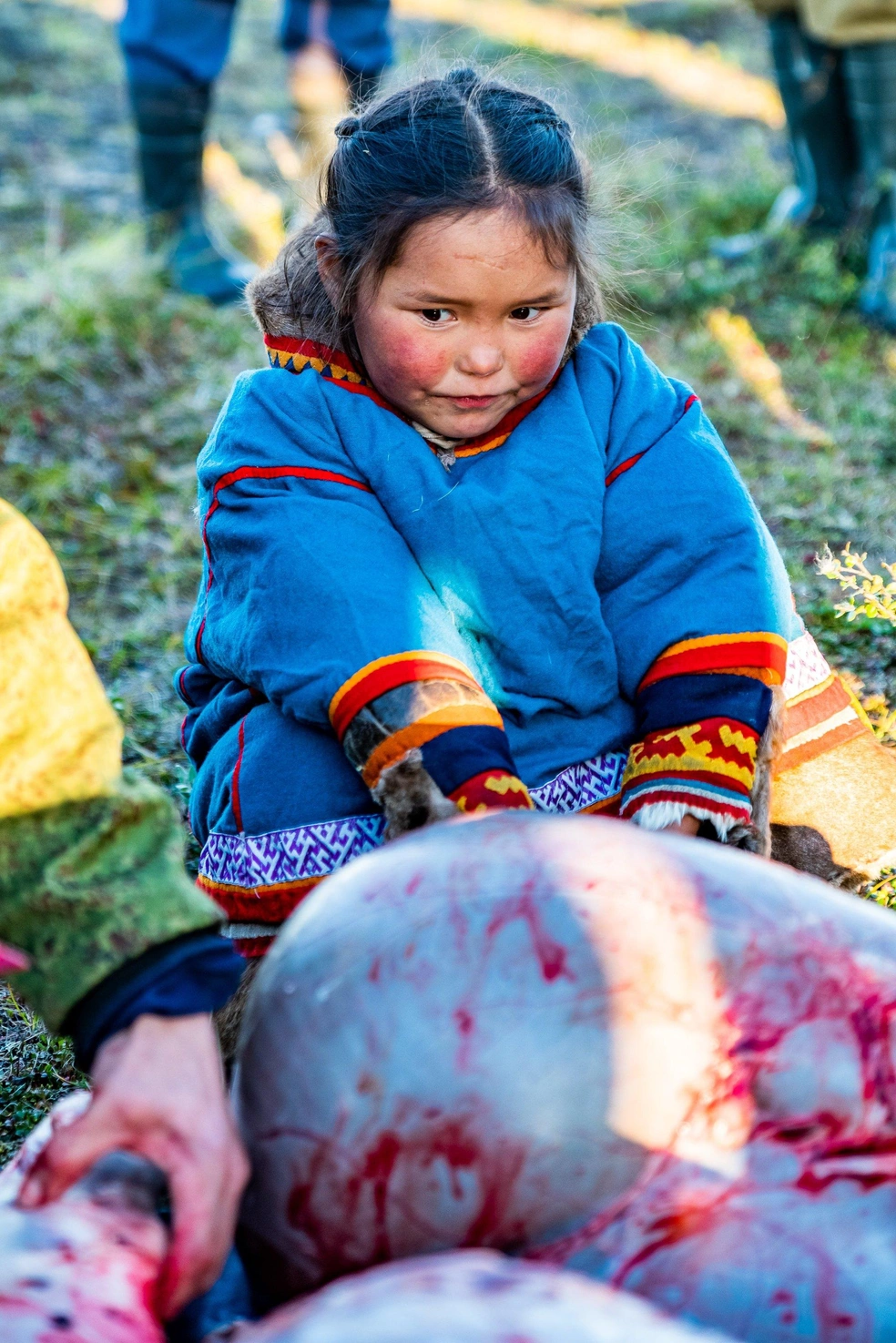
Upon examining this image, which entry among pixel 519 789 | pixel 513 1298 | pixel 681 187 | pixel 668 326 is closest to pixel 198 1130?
pixel 513 1298

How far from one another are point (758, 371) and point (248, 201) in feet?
8.22

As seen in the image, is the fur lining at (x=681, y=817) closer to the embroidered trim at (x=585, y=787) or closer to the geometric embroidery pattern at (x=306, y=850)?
the embroidered trim at (x=585, y=787)

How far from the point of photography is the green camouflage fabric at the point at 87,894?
4.10 feet

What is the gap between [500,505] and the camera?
1966 millimetres

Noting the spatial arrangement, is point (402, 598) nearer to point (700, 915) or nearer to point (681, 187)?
point (700, 915)

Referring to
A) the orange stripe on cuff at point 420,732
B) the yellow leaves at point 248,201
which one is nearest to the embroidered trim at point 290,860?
the orange stripe on cuff at point 420,732

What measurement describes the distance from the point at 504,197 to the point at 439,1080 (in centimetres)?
121

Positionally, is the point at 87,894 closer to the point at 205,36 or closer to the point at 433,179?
the point at 433,179

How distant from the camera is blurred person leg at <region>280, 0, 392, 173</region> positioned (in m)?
4.71

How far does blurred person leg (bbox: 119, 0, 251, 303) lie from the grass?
0.41 feet

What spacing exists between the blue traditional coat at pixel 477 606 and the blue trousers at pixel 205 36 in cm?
295

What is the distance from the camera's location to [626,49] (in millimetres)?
8234

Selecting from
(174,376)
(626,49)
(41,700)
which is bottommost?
(174,376)

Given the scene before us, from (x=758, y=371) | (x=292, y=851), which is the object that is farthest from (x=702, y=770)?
(x=758, y=371)
